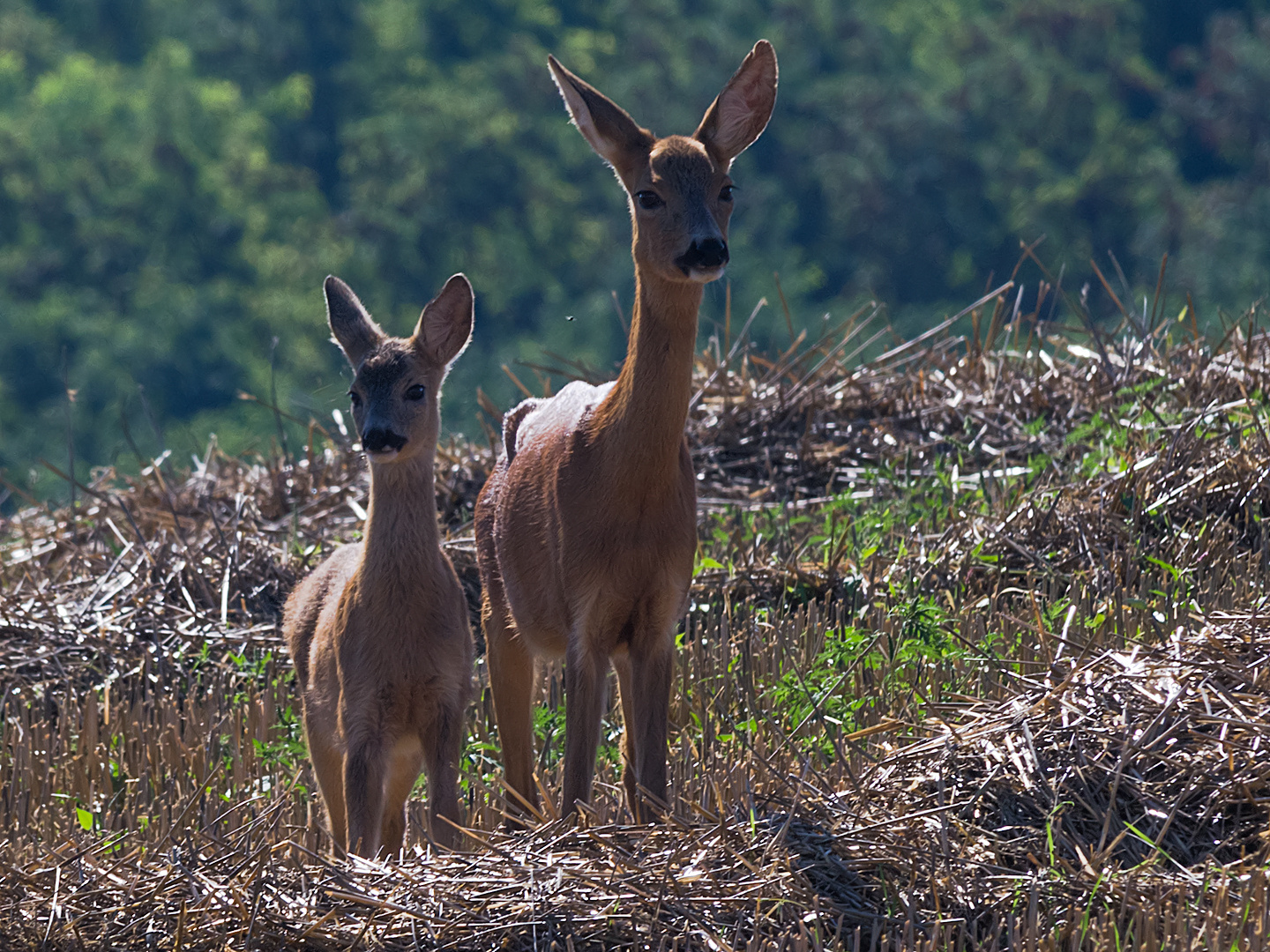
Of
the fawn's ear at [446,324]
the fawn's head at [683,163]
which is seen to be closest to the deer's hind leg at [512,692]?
the fawn's ear at [446,324]

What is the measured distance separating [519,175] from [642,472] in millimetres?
29539

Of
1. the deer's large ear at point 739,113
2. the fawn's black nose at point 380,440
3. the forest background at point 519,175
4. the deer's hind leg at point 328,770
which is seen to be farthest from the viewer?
the forest background at point 519,175

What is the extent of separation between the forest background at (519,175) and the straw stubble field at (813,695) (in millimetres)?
16460

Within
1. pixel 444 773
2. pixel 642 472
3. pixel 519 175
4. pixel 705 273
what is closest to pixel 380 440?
pixel 642 472

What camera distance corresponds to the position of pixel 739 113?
557cm

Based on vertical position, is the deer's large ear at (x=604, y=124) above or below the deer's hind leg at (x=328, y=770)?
above

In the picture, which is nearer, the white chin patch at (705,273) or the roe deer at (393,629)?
the white chin patch at (705,273)

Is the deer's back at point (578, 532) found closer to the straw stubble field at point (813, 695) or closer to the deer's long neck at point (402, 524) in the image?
the deer's long neck at point (402, 524)

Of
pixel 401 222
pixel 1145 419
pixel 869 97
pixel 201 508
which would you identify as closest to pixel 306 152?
pixel 401 222

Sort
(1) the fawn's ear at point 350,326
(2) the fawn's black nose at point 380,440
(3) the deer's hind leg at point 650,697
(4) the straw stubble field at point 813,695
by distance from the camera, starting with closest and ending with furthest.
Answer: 1. (4) the straw stubble field at point 813,695
2. (3) the deer's hind leg at point 650,697
3. (2) the fawn's black nose at point 380,440
4. (1) the fawn's ear at point 350,326

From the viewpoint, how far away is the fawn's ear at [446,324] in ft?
19.3

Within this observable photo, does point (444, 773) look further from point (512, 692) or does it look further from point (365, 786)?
point (512, 692)

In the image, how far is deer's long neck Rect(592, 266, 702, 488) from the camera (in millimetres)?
5285

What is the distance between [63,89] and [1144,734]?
35300 mm
